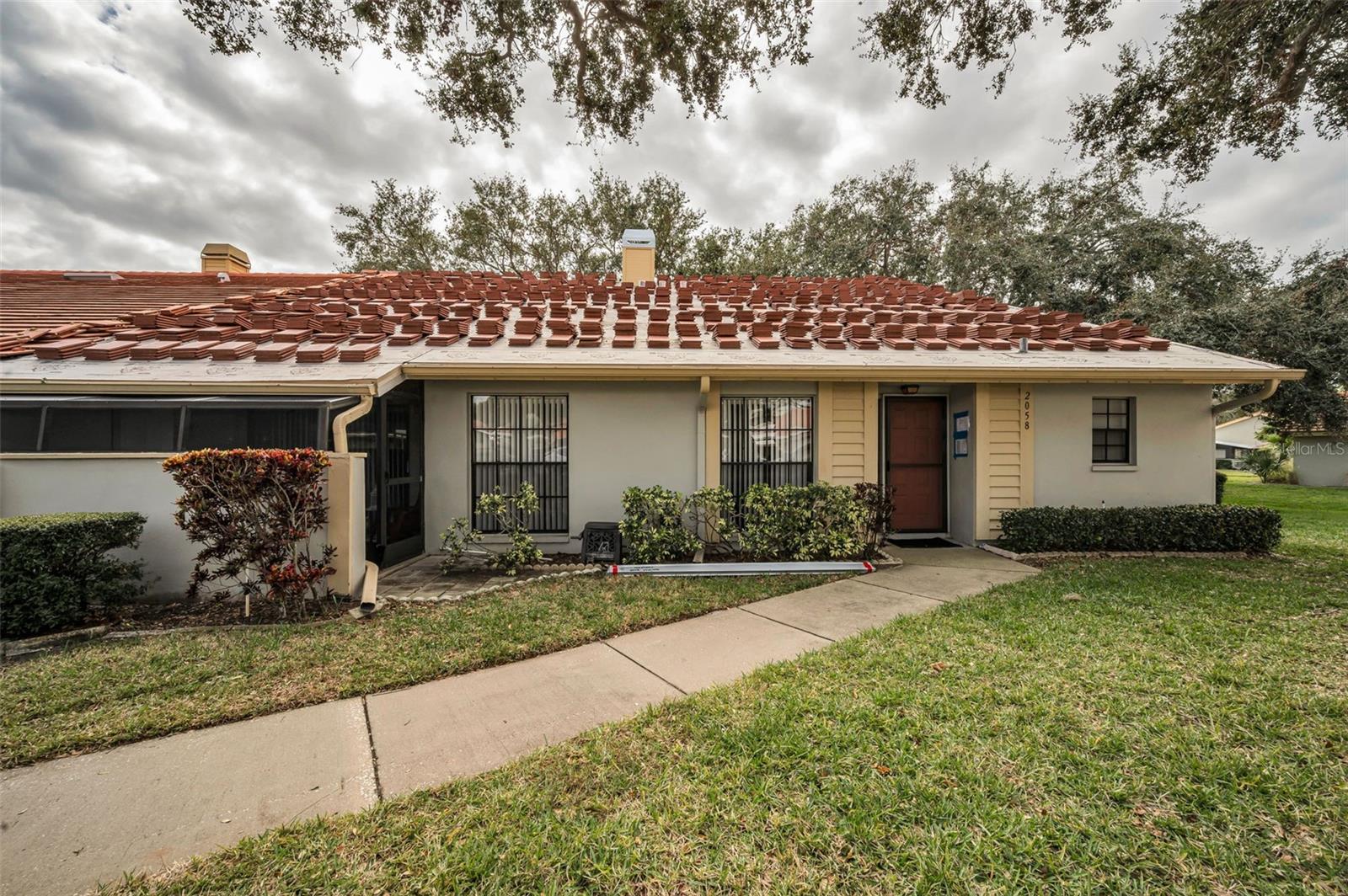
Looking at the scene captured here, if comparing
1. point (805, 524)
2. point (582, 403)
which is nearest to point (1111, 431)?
point (805, 524)

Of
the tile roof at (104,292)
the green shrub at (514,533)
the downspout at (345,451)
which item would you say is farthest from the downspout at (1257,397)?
the tile roof at (104,292)

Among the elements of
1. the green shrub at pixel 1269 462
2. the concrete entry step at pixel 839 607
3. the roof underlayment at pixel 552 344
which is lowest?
the concrete entry step at pixel 839 607

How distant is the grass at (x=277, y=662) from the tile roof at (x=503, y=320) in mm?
2950

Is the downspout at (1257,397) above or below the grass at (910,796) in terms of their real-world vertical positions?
above

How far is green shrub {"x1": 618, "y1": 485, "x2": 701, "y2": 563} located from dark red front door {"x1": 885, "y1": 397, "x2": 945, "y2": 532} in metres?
3.65

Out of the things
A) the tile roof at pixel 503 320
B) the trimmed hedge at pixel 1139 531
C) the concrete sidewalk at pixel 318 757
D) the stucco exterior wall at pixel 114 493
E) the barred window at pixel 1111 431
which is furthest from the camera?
the barred window at pixel 1111 431

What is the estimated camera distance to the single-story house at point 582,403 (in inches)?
201

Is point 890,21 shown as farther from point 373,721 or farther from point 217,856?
point 217,856

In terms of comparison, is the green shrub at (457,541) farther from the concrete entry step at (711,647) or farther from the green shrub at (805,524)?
the green shrub at (805,524)

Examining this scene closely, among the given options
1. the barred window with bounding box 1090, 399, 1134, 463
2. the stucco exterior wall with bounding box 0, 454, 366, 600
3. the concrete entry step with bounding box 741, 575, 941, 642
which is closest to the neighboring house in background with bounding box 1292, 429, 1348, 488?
the barred window with bounding box 1090, 399, 1134, 463

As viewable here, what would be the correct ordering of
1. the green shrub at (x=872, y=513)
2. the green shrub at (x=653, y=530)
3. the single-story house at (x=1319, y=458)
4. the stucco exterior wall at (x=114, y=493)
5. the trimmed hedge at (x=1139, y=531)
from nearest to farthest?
the stucco exterior wall at (x=114, y=493) → the green shrub at (x=653, y=530) → the green shrub at (x=872, y=513) → the trimmed hedge at (x=1139, y=531) → the single-story house at (x=1319, y=458)

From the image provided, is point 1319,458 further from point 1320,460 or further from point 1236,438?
point 1236,438

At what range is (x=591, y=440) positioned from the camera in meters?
6.98

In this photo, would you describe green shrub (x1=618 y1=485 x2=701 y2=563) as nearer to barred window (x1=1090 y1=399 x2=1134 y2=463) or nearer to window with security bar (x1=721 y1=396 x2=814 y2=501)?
window with security bar (x1=721 y1=396 x2=814 y2=501)
